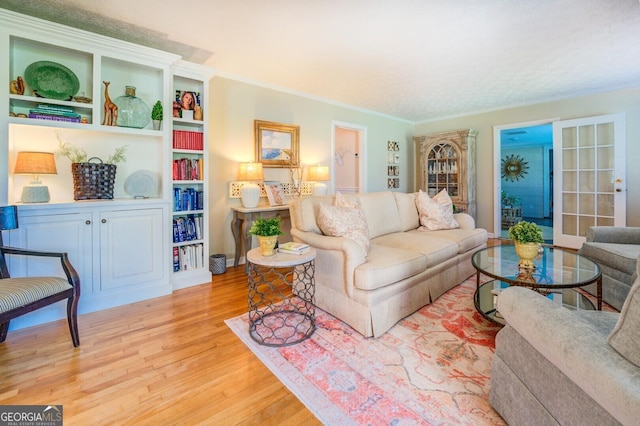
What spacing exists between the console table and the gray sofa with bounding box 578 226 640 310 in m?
3.14

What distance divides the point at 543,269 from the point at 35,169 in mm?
3897

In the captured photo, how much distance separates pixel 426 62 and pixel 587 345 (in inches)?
127

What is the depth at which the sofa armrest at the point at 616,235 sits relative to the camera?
2.71m

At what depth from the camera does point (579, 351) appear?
859 millimetres

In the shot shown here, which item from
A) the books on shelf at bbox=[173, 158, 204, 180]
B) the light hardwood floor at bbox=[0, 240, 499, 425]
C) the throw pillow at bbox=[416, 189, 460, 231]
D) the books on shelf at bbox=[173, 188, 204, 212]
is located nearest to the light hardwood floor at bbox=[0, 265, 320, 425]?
the light hardwood floor at bbox=[0, 240, 499, 425]

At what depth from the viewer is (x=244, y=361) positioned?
1780 millimetres

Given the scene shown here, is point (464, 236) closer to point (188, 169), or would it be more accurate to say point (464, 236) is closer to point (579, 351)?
point (579, 351)

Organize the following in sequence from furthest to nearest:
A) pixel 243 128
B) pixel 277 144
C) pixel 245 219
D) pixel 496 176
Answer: pixel 496 176 → pixel 277 144 → pixel 243 128 → pixel 245 219

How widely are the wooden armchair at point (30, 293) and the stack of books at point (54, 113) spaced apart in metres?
0.90


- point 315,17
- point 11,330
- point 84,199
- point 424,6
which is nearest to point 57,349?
point 11,330

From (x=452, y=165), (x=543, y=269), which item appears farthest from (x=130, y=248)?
(x=452, y=165)

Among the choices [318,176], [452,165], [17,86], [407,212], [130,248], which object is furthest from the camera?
[452,165]

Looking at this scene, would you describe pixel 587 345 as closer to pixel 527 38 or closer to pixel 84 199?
pixel 527 38

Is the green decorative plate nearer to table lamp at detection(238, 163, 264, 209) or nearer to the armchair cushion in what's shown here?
the armchair cushion
